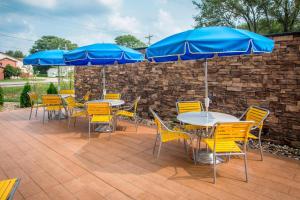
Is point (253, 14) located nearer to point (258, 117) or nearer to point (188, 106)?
point (188, 106)

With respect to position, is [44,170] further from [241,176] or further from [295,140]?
[295,140]

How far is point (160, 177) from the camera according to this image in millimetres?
3234

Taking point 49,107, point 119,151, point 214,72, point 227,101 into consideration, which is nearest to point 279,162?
point 227,101

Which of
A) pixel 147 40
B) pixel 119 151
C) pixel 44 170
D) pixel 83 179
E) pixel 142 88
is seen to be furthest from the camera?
pixel 147 40

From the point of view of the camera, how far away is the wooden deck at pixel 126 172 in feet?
9.23

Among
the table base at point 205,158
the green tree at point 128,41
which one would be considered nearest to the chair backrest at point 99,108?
the table base at point 205,158

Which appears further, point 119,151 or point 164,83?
point 164,83

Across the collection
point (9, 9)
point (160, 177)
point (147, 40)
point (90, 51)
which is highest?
point (9, 9)

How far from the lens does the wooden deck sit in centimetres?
281

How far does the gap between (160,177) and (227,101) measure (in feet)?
9.85

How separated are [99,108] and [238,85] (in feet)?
11.1

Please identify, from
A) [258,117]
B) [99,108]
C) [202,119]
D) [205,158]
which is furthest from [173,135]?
[99,108]

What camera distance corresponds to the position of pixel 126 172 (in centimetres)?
341

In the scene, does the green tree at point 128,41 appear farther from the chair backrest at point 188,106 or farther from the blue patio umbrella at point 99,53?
the chair backrest at point 188,106
